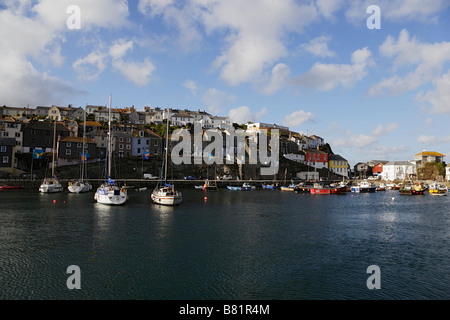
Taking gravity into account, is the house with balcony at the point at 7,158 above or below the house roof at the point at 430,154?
below

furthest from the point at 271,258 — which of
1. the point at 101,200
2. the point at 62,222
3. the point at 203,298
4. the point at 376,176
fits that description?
the point at 376,176

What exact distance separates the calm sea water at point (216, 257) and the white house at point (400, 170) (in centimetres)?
13050

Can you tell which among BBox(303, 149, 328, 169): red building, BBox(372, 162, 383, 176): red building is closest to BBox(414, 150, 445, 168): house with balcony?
BBox(372, 162, 383, 176): red building

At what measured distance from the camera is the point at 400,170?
516 feet

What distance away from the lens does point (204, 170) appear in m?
115

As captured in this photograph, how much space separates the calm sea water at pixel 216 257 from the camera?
17.6 meters

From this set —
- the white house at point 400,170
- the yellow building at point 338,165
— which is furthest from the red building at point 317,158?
the white house at point 400,170

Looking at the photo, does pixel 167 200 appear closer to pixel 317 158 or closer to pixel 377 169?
pixel 317 158

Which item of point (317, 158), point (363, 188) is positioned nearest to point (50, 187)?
point (363, 188)

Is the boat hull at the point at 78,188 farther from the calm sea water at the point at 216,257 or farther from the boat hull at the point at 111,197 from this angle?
the calm sea water at the point at 216,257

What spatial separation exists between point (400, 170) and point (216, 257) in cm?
16154

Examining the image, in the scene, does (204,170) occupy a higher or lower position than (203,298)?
higher
